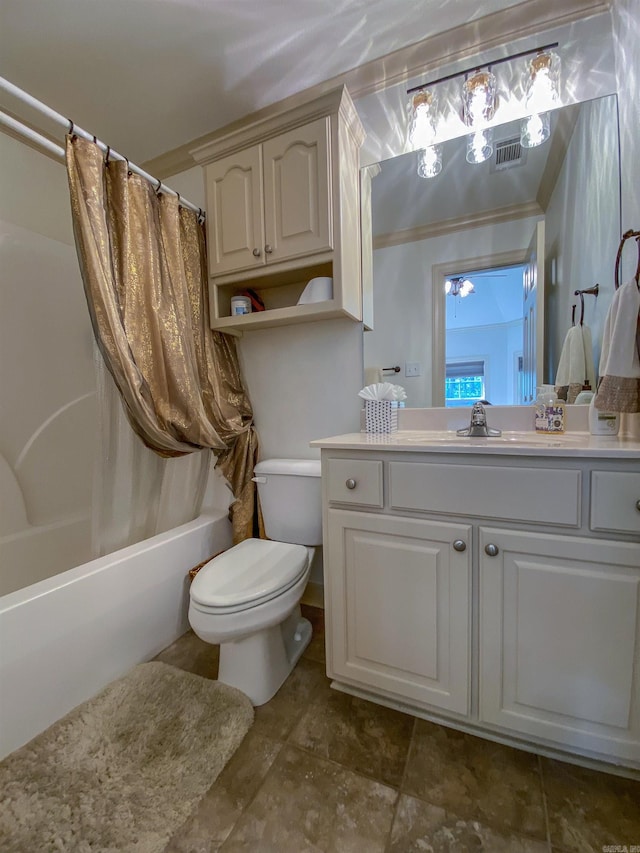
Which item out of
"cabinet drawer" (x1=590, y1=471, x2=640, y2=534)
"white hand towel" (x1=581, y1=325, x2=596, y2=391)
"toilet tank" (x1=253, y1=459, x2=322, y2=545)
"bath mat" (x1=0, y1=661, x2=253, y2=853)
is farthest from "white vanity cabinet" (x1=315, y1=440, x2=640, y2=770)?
"white hand towel" (x1=581, y1=325, x2=596, y2=391)

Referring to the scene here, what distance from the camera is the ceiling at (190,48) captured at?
121cm

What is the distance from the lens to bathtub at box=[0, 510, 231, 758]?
0.98 metres

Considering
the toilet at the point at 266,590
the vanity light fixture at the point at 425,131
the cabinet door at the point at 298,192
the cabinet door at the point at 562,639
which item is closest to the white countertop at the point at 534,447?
the cabinet door at the point at 562,639

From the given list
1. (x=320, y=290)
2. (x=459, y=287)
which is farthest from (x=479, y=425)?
(x=320, y=290)

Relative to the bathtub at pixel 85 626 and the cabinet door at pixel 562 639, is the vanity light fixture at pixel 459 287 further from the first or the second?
the bathtub at pixel 85 626

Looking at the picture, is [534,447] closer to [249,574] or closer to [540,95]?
[249,574]

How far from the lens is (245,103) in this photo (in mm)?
1593

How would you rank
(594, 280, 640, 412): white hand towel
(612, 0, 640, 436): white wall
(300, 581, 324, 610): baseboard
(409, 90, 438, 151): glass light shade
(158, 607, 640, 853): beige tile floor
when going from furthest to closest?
(300, 581, 324, 610): baseboard, (409, 90, 438, 151): glass light shade, (612, 0, 640, 436): white wall, (594, 280, 640, 412): white hand towel, (158, 607, 640, 853): beige tile floor

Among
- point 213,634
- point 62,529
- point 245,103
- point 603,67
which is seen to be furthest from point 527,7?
point 62,529

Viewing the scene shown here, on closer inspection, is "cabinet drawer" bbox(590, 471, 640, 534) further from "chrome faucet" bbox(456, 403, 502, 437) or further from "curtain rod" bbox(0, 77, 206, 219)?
"curtain rod" bbox(0, 77, 206, 219)

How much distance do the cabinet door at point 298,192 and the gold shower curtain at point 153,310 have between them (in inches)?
15.7

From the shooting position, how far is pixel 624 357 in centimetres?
94

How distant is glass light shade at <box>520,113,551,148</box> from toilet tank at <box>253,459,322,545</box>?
4.89 ft

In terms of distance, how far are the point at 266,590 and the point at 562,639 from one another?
2.70 feet
